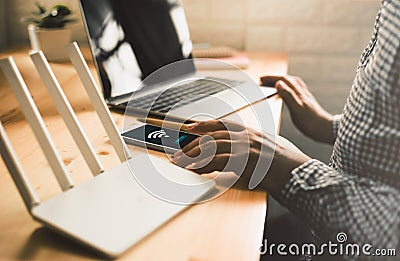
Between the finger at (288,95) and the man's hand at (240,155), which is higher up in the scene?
the man's hand at (240,155)

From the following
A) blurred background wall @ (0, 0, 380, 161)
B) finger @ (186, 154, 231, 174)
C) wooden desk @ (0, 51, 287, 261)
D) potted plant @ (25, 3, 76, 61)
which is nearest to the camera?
wooden desk @ (0, 51, 287, 261)

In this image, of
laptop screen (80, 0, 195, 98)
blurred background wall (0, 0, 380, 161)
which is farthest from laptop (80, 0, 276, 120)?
blurred background wall (0, 0, 380, 161)

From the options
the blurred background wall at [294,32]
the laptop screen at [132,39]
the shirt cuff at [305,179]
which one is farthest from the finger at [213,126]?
the blurred background wall at [294,32]

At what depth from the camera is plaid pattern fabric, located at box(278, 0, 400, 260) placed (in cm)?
71

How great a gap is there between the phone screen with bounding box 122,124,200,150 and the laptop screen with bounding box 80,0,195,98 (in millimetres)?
217

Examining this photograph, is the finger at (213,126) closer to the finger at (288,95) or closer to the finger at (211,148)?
the finger at (211,148)

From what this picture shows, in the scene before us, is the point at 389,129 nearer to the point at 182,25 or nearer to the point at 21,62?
the point at 182,25

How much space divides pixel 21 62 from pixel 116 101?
448 millimetres

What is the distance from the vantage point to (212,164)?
712 millimetres

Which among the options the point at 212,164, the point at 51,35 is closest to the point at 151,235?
the point at 212,164

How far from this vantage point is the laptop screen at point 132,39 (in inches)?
40.6

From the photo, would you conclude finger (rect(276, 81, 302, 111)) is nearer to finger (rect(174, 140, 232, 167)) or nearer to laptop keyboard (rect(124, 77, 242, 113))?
laptop keyboard (rect(124, 77, 242, 113))

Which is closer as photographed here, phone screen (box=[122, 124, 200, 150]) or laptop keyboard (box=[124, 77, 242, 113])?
phone screen (box=[122, 124, 200, 150])

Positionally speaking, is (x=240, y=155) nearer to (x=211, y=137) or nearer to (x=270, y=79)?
(x=211, y=137)
